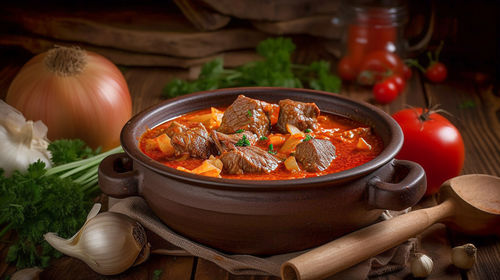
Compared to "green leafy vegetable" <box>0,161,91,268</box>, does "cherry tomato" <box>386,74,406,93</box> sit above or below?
below

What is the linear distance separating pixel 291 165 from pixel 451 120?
2605 mm

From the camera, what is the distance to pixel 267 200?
2504mm

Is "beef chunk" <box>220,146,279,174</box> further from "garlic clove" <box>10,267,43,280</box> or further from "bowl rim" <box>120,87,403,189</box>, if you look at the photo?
"garlic clove" <box>10,267,43,280</box>

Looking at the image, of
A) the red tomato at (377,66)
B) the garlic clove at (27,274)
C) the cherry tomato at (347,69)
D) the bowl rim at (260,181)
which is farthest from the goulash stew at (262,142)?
the cherry tomato at (347,69)

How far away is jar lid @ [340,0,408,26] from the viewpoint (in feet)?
18.7

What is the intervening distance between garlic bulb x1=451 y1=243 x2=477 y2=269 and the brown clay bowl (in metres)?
0.41

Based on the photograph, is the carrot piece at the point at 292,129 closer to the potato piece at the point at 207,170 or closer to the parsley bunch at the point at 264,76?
the potato piece at the point at 207,170

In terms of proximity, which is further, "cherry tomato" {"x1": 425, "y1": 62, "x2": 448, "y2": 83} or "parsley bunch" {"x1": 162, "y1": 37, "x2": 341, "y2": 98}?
"cherry tomato" {"x1": 425, "y1": 62, "x2": 448, "y2": 83}

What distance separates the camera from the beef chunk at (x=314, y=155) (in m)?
2.84

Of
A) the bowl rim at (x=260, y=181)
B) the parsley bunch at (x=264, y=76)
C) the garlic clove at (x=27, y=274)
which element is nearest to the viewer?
the bowl rim at (x=260, y=181)

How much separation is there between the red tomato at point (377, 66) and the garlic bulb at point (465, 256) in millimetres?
2987

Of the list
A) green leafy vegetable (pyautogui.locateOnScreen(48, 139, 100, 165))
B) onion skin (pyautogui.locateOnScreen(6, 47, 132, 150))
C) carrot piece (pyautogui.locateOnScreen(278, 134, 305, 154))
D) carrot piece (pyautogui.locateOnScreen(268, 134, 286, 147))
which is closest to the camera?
carrot piece (pyautogui.locateOnScreen(278, 134, 305, 154))

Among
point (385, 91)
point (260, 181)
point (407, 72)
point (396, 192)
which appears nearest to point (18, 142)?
point (260, 181)

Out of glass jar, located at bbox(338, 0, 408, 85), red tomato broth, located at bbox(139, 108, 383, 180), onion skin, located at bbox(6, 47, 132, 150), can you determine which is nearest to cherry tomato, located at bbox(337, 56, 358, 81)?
glass jar, located at bbox(338, 0, 408, 85)
